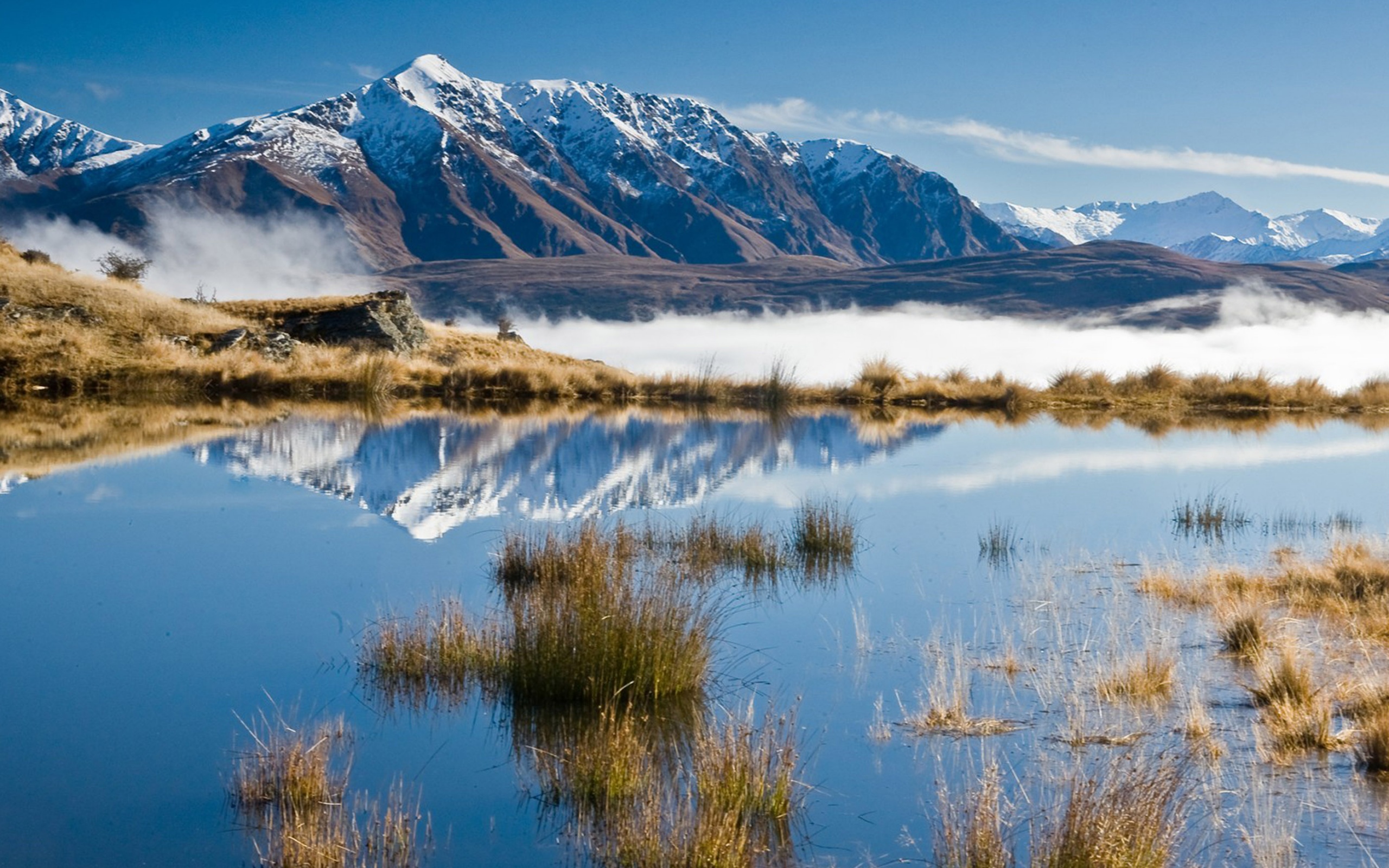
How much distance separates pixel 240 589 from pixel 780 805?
456 cm

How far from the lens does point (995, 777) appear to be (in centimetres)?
384

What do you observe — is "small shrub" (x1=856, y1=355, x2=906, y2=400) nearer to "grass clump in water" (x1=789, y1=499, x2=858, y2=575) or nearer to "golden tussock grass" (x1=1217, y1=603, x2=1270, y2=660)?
"grass clump in water" (x1=789, y1=499, x2=858, y2=575)

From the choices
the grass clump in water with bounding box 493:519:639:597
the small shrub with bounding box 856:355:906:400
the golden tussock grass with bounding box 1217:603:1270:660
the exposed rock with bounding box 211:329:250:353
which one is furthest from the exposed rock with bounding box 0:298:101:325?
the golden tussock grass with bounding box 1217:603:1270:660

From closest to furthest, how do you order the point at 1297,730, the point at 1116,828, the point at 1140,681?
the point at 1116,828
the point at 1297,730
the point at 1140,681

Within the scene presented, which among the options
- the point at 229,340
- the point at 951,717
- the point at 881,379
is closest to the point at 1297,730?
the point at 951,717

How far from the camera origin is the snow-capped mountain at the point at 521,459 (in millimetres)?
11258

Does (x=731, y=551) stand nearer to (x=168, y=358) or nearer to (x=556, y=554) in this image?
(x=556, y=554)

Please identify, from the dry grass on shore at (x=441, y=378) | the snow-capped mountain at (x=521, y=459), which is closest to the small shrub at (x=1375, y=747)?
the snow-capped mountain at (x=521, y=459)

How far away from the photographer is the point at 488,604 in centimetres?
713

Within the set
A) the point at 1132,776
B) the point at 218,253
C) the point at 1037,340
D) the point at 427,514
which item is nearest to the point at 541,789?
the point at 1132,776

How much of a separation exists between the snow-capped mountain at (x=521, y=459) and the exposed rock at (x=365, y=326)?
8207mm

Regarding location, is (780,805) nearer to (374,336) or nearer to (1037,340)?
(374,336)

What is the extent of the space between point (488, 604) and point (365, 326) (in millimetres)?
22312

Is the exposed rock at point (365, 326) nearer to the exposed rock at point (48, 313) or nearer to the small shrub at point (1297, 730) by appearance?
the exposed rock at point (48, 313)
